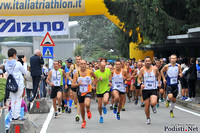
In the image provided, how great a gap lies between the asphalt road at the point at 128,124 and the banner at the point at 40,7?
928 centimetres

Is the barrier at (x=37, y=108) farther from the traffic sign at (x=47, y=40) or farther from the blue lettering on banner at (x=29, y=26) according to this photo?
the blue lettering on banner at (x=29, y=26)

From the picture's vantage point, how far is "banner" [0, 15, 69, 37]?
25.1 m

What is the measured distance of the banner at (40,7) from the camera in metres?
24.8

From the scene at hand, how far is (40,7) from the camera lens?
24.8 m

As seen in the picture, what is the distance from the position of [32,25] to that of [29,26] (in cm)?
Result: 18

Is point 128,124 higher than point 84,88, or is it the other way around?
point 84,88

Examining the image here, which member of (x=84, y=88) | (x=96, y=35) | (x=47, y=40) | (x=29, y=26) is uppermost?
(x=96, y=35)

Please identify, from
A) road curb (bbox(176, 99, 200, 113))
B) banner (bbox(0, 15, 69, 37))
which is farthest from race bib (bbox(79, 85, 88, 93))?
banner (bbox(0, 15, 69, 37))

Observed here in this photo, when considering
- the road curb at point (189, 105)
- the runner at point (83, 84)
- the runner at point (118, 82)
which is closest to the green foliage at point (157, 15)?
the road curb at point (189, 105)

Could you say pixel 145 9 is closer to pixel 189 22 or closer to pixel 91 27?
pixel 189 22

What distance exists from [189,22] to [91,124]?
14710 millimetres

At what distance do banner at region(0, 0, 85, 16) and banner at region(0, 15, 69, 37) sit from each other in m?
0.26

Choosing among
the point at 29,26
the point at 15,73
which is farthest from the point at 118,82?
the point at 29,26

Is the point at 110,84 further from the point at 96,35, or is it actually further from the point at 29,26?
the point at 96,35
